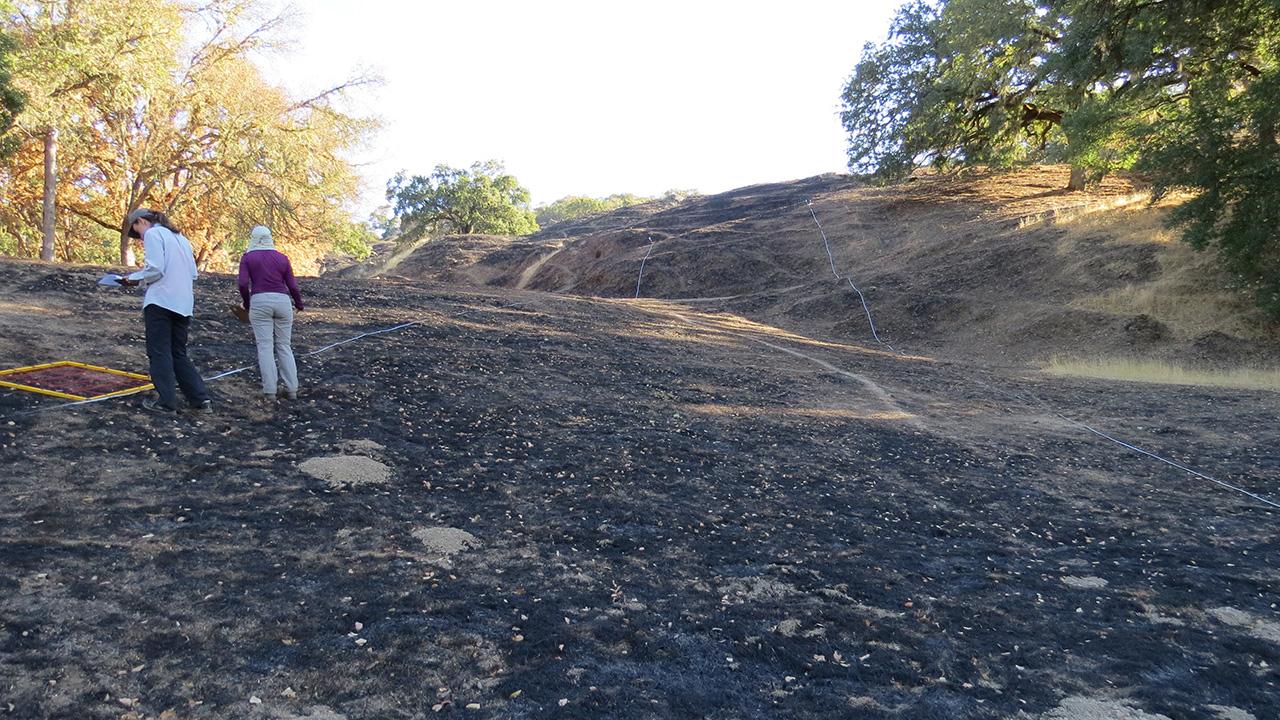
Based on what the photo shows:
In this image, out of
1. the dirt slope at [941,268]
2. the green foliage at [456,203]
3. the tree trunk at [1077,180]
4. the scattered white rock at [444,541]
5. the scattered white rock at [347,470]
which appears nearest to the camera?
the scattered white rock at [444,541]

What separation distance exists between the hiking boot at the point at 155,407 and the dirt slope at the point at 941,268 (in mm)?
15548

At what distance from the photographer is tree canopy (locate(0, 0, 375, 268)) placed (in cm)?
1406

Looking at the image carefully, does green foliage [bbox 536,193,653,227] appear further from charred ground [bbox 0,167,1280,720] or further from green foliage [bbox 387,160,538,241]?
charred ground [bbox 0,167,1280,720]

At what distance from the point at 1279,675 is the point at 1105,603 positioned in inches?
31.7

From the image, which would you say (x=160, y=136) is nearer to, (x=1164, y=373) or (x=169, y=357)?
(x=169, y=357)

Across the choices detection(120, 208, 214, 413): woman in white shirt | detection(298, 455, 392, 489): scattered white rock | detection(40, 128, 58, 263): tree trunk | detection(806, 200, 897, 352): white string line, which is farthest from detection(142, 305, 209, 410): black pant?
detection(806, 200, 897, 352): white string line

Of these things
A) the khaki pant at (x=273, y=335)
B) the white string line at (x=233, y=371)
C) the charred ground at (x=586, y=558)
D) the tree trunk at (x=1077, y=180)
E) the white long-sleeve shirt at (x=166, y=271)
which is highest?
the tree trunk at (x=1077, y=180)

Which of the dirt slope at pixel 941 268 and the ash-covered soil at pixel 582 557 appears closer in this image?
the ash-covered soil at pixel 582 557

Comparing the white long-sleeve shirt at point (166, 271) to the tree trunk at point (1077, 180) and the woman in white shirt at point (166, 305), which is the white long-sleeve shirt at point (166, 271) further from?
the tree trunk at point (1077, 180)

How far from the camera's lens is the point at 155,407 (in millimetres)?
5520

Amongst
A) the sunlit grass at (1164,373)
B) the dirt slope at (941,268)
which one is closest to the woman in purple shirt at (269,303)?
the sunlit grass at (1164,373)

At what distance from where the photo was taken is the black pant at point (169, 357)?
5375 mm

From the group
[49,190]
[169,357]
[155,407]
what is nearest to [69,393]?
[155,407]

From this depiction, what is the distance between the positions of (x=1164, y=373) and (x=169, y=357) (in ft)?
50.3
